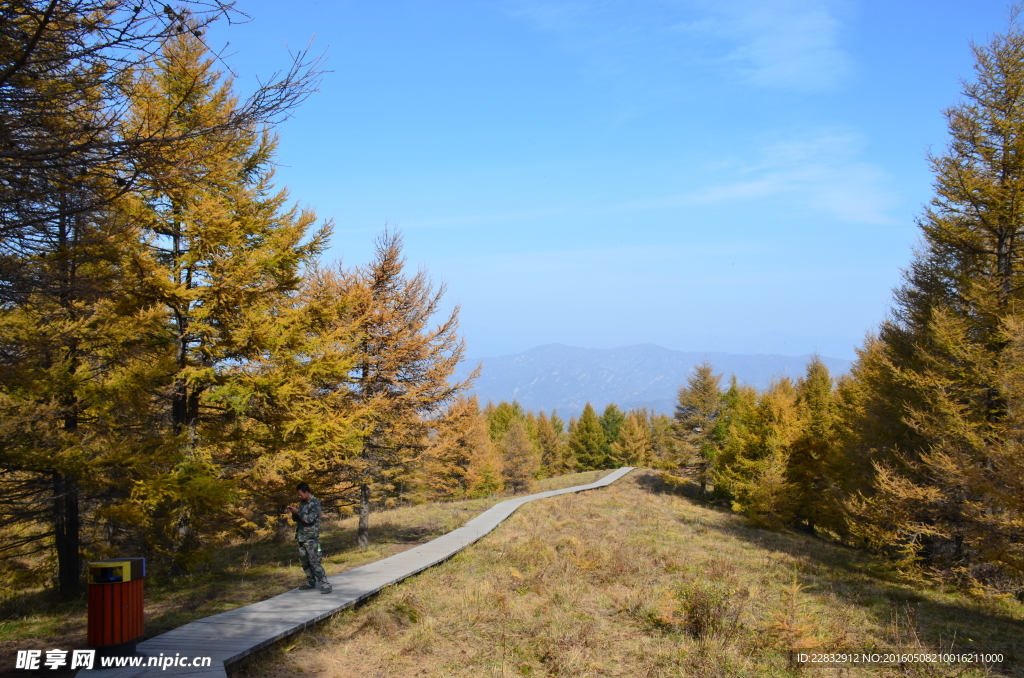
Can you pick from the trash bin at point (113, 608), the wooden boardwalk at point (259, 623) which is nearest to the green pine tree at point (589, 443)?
the wooden boardwalk at point (259, 623)

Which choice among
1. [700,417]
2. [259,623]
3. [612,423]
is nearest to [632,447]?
[612,423]

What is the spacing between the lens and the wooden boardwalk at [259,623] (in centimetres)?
654

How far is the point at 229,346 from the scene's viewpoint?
11734 mm

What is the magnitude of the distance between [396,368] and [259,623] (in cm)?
973

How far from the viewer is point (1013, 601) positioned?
14.2m

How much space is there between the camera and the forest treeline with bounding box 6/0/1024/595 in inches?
205

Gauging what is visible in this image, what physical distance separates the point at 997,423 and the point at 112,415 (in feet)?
64.9

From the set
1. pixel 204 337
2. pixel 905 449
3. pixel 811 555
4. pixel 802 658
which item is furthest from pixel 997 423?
pixel 204 337

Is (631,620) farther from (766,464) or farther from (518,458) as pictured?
(518,458)

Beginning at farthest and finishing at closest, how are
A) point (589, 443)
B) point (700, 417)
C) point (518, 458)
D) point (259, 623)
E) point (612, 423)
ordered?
point (612, 423)
point (589, 443)
point (518, 458)
point (700, 417)
point (259, 623)

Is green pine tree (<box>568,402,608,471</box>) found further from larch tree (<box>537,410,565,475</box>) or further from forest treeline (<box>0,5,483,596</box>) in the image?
forest treeline (<box>0,5,483,596</box>)

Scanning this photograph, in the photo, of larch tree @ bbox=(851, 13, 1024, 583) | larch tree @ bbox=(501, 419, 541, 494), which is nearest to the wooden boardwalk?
larch tree @ bbox=(851, 13, 1024, 583)

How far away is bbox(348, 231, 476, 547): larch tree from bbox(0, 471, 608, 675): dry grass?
2095mm

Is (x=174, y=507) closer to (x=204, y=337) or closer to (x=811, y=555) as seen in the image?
(x=204, y=337)
